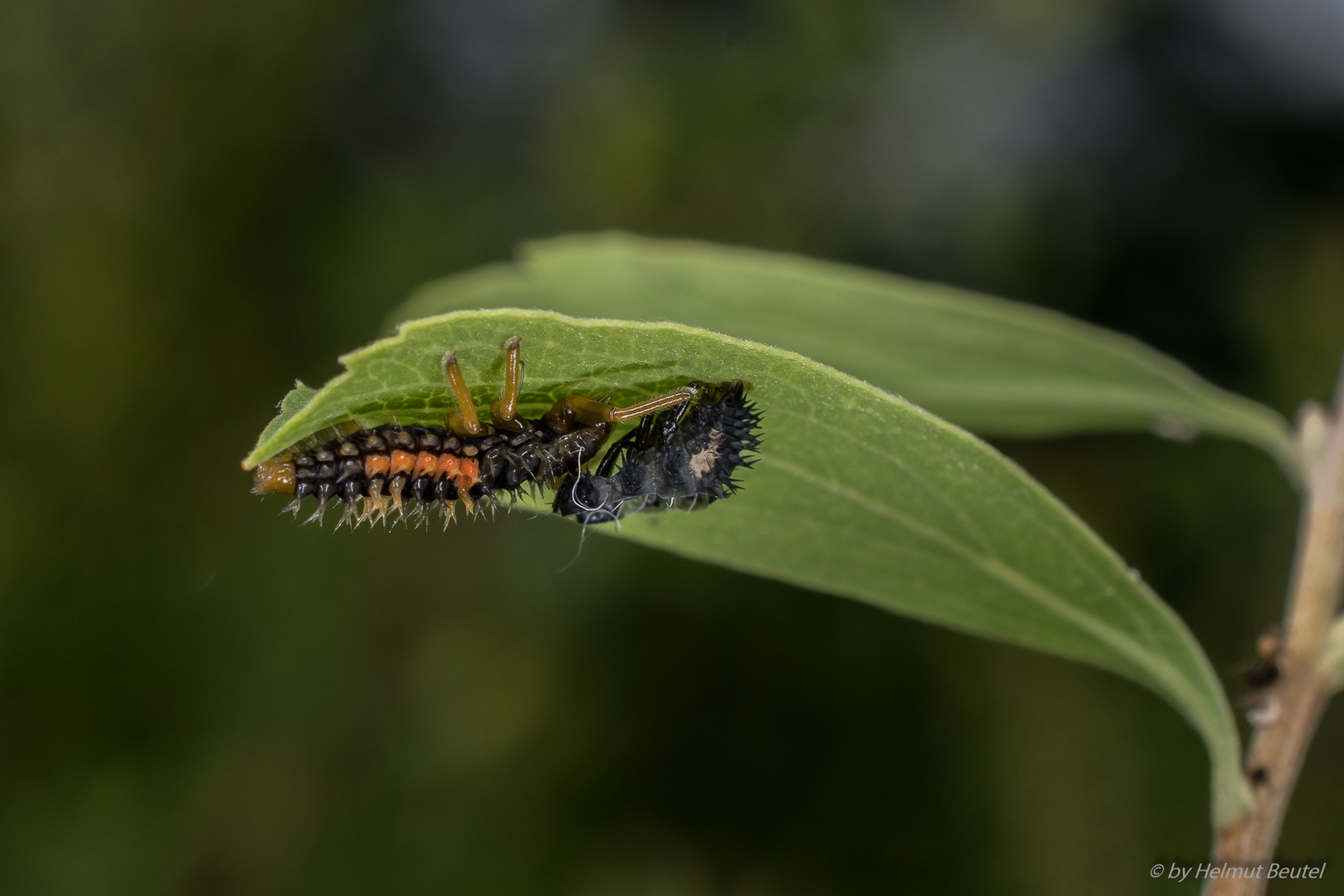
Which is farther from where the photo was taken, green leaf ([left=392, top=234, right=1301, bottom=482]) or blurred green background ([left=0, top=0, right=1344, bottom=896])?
blurred green background ([left=0, top=0, right=1344, bottom=896])

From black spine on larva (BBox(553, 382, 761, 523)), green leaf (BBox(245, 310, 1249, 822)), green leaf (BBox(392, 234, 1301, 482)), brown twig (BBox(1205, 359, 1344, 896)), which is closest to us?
green leaf (BBox(245, 310, 1249, 822))

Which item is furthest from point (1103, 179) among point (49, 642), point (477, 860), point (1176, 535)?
point (49, 642)

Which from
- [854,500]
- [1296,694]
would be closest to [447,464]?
[854,500]

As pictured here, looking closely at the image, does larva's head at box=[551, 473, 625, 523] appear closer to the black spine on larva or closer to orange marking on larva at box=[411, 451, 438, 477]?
the black spine on larva

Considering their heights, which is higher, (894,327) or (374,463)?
(894,327)

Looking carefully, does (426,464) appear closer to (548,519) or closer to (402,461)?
(402,461)

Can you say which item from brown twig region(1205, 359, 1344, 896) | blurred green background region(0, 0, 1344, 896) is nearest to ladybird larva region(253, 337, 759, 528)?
brown twig region(1205, 359, 1344, 896)

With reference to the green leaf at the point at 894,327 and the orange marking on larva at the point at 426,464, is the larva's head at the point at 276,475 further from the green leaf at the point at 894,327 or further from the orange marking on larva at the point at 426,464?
the green leaf at the point at 894,327
